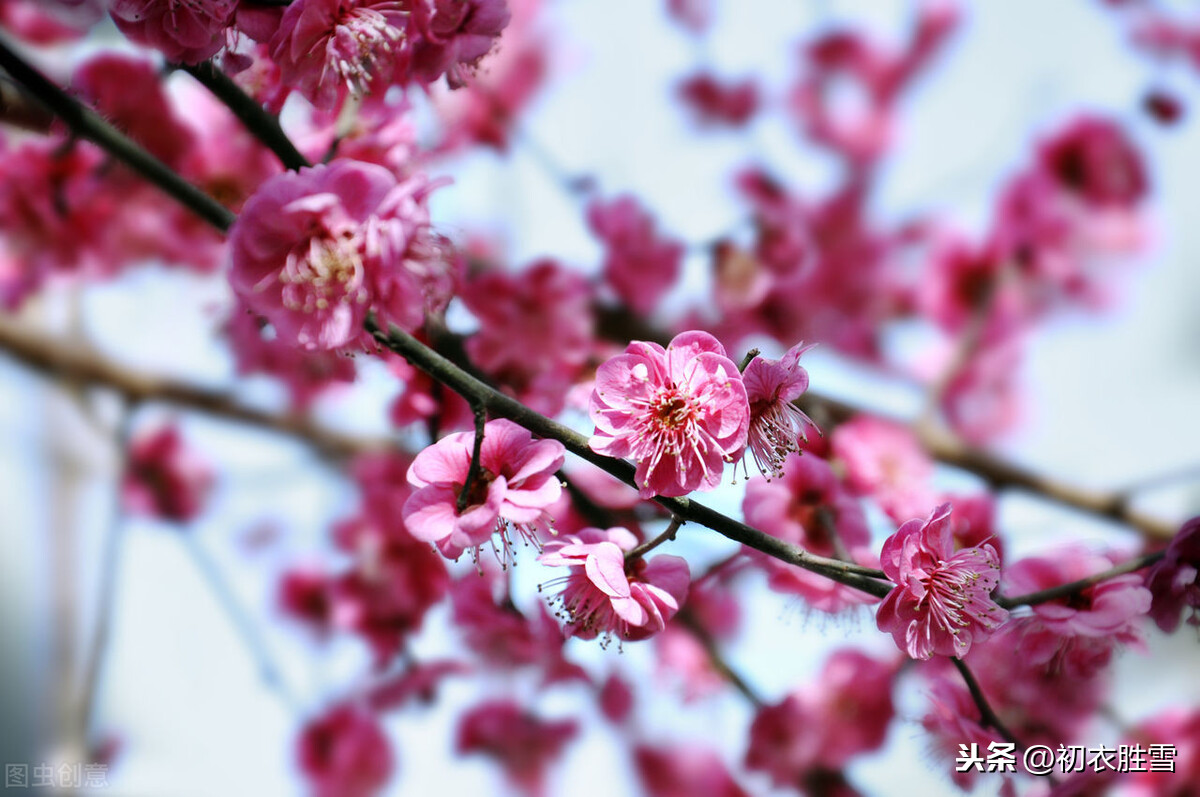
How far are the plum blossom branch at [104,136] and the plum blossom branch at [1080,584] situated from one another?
637 millimetres

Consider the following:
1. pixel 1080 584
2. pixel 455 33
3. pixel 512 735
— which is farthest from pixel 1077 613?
pixel 512 735

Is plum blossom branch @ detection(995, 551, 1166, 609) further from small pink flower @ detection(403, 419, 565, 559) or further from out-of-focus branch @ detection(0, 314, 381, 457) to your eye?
out-of-focus branch @ detection(0, 314, 381, 457)

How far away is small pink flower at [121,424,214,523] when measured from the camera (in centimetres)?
181

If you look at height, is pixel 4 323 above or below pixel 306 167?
above

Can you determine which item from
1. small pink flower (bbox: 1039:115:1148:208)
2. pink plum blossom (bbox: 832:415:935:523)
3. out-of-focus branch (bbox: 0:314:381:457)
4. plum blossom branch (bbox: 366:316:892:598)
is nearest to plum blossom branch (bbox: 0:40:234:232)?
plum blossom branch (bbox: 366:316:892:598)

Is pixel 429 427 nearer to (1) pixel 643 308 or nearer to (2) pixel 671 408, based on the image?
(2) pixel 671 408

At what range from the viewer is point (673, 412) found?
1.81 ft

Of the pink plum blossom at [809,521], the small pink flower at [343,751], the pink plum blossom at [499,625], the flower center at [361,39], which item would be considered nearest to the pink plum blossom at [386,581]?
the pink plum blossom at [499,625]

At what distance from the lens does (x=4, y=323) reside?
154 centimetres

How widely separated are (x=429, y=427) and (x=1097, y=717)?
0.87 m

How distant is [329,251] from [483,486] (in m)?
0.19

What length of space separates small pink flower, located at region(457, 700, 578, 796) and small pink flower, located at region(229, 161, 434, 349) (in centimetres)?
106

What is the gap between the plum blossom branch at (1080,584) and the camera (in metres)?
0.62

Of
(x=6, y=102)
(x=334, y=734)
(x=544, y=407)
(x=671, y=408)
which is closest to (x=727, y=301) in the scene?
(x=544, y=407)
